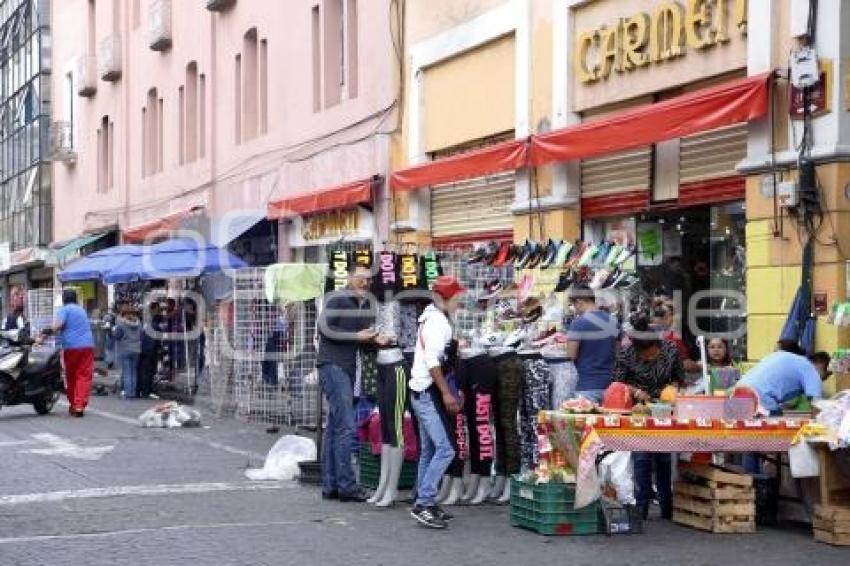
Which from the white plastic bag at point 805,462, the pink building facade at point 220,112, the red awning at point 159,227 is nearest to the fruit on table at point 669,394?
the white plastic bag at point 805,462

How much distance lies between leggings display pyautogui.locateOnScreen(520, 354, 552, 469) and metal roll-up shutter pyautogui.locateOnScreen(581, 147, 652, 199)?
415cm

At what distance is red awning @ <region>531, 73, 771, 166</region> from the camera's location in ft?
38.0

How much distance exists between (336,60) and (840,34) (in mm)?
12550

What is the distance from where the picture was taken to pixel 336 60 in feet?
73.0

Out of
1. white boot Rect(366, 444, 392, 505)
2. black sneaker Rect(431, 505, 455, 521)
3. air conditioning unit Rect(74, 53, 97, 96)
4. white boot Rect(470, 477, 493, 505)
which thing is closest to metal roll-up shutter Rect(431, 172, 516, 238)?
white boot Rect(470, 477, 493, 505)

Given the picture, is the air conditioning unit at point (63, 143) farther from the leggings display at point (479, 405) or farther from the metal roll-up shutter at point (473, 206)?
the leggings display at point (479, 405)

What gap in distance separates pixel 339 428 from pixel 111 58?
26695mm

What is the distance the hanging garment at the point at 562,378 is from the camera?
10570 millimetres

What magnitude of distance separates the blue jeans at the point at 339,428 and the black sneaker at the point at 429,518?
4.08 feet

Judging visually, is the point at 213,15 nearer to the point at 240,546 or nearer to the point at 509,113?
the point at 509,113

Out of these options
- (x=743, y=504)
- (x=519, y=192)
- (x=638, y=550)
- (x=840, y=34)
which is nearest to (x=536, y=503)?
(x=638, y=550)

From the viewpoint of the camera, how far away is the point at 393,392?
403 inches

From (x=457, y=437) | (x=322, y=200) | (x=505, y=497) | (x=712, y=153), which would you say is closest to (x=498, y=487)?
(x=505, y=497)

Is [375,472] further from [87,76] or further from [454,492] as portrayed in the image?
[87,76]
